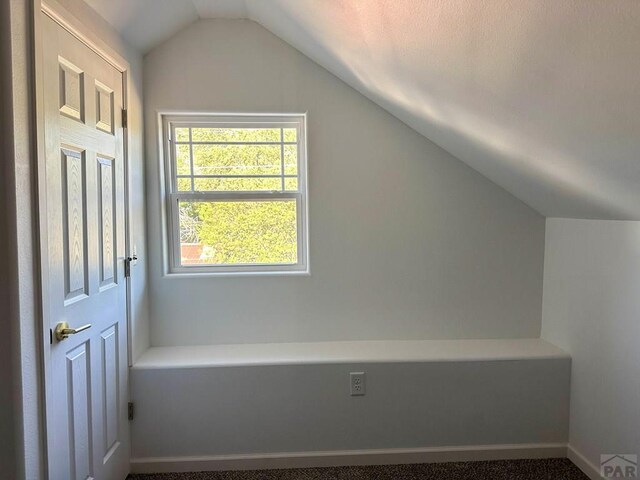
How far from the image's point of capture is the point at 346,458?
2.09 m

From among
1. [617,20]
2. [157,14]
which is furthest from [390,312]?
[157,14]

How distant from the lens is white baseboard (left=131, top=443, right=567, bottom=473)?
2.04 meters

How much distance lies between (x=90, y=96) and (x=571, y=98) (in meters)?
1.76

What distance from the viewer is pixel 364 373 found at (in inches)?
81.4

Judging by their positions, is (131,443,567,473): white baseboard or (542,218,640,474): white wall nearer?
(542,218,640,474): white wall

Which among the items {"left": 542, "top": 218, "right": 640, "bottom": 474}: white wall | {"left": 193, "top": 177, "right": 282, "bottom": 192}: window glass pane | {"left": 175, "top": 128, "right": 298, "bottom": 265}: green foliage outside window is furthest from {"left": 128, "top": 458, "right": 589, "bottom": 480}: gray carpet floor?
{"left": 193, "top": 177, "right": 282, "bottom": 192}: window glass pane

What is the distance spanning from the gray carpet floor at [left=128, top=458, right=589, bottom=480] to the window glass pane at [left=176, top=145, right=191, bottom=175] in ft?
5.46

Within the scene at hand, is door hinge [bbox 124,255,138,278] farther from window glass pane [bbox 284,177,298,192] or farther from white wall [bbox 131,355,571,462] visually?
window glass pane [bbox 284,177,298,192]

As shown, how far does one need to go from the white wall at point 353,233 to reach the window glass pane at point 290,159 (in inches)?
5.2

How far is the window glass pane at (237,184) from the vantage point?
234cm

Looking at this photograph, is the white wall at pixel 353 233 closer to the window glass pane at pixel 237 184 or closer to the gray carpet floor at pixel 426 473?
the window glass pane at pixel 237 184

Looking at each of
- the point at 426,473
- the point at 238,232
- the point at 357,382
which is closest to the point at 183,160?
the point at 238,232

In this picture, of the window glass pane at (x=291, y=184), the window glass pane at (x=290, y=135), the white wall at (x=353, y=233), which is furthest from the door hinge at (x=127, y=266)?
the window glass pane at (x=290, y=135)

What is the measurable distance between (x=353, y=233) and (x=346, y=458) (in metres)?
1.24
